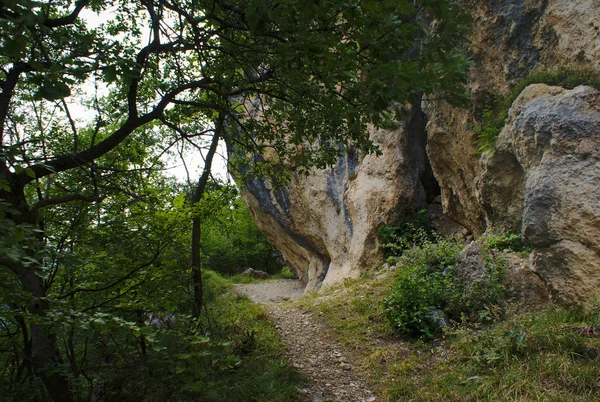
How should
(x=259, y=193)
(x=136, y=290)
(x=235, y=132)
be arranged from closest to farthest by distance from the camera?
(x=136, y=290), (x=235, y=132), (x=259, y=193)

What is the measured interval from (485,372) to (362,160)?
295 inches

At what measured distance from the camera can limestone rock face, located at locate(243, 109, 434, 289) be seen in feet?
32.5

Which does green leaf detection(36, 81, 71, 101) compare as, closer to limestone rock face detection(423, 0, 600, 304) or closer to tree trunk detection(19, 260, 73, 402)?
tree trunk detection(19, 260, 73, 402)

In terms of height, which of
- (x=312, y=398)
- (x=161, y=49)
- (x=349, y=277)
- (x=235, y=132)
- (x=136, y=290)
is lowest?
(x=312, y=398)

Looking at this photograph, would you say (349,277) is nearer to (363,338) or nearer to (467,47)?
(363,338)

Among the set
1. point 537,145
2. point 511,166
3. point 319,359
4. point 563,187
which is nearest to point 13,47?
point 319,359

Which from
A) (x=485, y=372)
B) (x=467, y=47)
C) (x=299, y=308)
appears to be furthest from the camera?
(x=299, y=308)

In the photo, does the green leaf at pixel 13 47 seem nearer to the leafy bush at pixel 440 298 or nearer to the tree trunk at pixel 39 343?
the tree trunk at pixel 39 343

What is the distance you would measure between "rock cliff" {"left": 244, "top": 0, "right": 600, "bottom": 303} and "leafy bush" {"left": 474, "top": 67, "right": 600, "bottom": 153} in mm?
141

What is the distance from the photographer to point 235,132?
15.8 feet

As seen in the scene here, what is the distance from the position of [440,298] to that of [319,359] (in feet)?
6.42

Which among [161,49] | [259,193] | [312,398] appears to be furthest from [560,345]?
[259,193]

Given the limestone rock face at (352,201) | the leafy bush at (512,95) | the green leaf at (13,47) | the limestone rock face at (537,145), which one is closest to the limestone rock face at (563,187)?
the limestone rock face at (537,145)

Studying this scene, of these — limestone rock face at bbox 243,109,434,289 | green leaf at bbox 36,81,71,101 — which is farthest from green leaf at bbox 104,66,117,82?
limestone rock face at bbox 243,109,434,289
